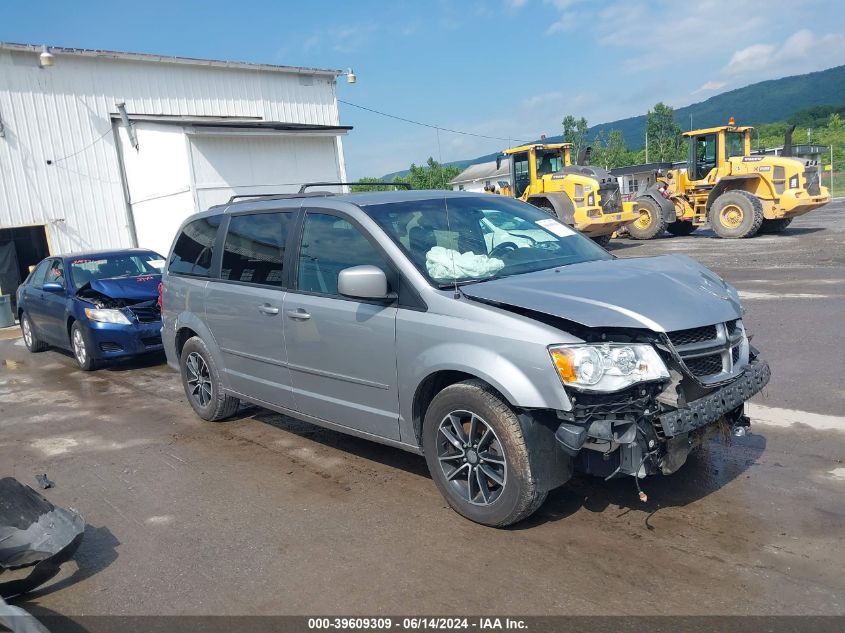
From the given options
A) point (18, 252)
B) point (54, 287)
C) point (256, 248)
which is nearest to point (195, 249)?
point (256, 248)

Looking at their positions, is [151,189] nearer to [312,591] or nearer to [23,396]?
[23,396]

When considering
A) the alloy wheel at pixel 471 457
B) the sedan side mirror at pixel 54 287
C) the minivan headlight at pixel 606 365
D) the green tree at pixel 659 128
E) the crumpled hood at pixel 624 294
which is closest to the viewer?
the minivan headlight at pixel 606 365

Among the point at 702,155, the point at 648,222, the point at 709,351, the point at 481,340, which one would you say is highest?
the point at 702,155

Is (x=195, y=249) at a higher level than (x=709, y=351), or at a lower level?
higher

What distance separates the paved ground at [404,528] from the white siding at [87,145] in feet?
41.4

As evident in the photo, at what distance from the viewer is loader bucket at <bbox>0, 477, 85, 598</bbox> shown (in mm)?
3441

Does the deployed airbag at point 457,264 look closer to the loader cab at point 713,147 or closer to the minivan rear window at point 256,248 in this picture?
the minivan rear window at point 256,248

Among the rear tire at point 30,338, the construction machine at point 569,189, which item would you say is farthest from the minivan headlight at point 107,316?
the construction machine at point 569,189

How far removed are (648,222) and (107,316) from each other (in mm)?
16328

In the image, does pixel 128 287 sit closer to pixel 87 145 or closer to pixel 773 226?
pixel 87 145

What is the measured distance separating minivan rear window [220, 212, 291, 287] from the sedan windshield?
4.90 meters

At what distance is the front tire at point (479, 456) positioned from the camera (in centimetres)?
357

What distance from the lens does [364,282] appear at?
13.2ft

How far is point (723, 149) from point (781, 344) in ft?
45.8
